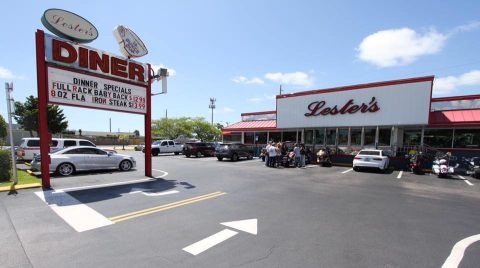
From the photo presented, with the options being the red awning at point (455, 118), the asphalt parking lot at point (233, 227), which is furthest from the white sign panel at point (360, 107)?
the asphalt parking lot at point (233, 227)

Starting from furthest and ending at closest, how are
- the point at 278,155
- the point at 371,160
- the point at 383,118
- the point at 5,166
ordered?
the point at 383,118, the point at 278,155, the point at 371,160, the point at 5,166

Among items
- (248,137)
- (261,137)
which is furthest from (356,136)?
(248,137)

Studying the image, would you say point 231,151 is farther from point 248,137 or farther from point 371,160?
point 371,160

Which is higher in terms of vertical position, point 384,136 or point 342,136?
point 384,136

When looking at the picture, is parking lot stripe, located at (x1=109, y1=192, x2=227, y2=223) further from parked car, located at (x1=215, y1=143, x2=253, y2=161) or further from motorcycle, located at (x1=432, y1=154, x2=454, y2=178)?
parked car, located at (x1=215, y1=143, x2=253, y2=161)

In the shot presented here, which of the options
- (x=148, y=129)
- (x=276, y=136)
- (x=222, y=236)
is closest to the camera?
(x=222, y=236)

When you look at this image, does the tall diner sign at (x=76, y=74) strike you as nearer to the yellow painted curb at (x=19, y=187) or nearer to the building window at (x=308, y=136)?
the yellow painted curb at (x=19, y=187)

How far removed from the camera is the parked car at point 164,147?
94.1ft

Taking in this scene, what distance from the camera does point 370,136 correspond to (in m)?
20.5

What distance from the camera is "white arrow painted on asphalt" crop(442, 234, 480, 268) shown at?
4.01 meters

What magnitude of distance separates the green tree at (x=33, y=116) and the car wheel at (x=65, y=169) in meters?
32.9

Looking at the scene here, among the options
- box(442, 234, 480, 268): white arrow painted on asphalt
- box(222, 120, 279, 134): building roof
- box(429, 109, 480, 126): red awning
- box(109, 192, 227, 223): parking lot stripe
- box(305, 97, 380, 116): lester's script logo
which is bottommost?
box(109, 192, 227, 223): parking lot stripe

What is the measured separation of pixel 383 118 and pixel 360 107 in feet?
5.77

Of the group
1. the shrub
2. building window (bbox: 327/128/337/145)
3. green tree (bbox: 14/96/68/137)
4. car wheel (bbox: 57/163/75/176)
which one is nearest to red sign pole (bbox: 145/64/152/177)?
car wheel (bbox: 57/163/75/176)
